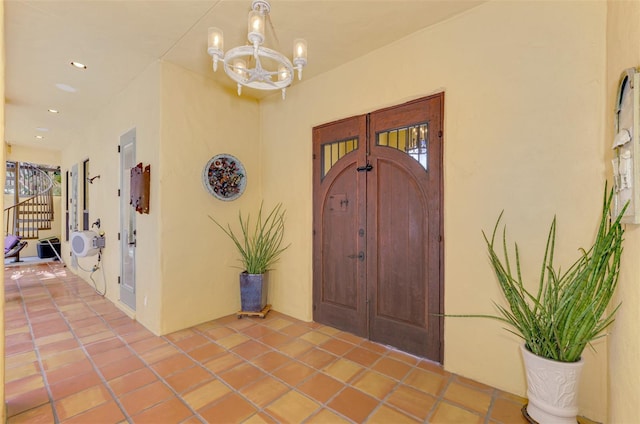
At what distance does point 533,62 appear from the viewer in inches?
76.0

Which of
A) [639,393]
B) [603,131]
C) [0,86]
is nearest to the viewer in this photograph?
[639,393]

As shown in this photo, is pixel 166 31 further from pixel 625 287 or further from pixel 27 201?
pixel 27 201

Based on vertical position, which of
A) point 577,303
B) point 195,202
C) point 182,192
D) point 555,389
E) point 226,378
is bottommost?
point 226,378

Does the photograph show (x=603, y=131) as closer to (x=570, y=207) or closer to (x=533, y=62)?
(x=570, y=207)

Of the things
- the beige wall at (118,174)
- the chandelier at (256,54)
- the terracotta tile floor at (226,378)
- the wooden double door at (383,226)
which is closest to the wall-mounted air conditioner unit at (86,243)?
the beige wall at (118,174)

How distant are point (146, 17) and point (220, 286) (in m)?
2.77

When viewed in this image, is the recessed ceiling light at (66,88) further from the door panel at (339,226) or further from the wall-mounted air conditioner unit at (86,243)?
the door panel at (339,226)

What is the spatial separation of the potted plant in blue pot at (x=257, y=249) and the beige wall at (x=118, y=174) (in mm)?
793

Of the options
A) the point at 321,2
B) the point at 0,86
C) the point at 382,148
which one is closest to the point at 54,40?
the point at 0,86

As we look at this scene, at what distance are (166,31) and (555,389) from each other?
382 centimetres

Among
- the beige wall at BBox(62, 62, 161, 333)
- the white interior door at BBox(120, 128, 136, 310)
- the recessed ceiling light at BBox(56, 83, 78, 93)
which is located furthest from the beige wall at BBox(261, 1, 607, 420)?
the recessed ceiling light at BBox(56, 83, 78, 93)

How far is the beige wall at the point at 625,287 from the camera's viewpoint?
1207mm

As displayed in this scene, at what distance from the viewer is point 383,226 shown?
2.74 m

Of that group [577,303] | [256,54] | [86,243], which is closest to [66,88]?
[86,243]
